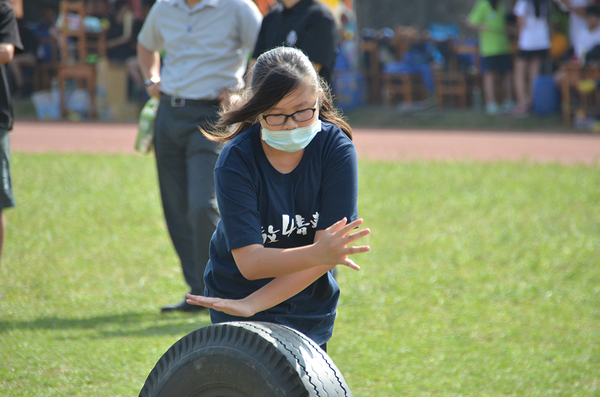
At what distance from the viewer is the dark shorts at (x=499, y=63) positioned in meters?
12.7

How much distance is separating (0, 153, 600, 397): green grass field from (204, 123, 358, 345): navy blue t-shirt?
1138 millimetres

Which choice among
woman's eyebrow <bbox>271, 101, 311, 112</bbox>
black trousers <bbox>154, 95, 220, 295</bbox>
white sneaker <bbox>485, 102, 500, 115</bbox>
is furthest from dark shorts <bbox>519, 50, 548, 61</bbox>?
woman's eyebrow <bbox>271, 101, 311, 112</bbox>

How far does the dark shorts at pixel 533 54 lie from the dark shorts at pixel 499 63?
1.85ft

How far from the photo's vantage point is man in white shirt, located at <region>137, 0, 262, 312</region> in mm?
3877

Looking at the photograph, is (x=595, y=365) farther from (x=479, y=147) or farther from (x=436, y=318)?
(x=479, y=147)

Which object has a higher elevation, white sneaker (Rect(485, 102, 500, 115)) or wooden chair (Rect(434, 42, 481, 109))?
wooden chair (Rect(434, 42, 481, 109))

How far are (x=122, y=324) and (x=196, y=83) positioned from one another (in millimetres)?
1522

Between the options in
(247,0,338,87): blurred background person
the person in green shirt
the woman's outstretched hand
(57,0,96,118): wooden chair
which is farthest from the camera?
(57,0,96,118): wooden chair

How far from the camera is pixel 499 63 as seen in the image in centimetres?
1275

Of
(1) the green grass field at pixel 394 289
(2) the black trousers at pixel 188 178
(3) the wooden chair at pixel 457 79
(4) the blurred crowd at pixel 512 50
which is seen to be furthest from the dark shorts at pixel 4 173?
(3) the wooden chair at pixel 457 79

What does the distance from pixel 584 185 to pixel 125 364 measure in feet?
19.3

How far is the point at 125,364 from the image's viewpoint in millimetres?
3377

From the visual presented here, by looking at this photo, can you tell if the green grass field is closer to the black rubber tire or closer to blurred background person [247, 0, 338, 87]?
the black rubber tire

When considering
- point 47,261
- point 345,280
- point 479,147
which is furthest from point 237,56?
point 479,147
